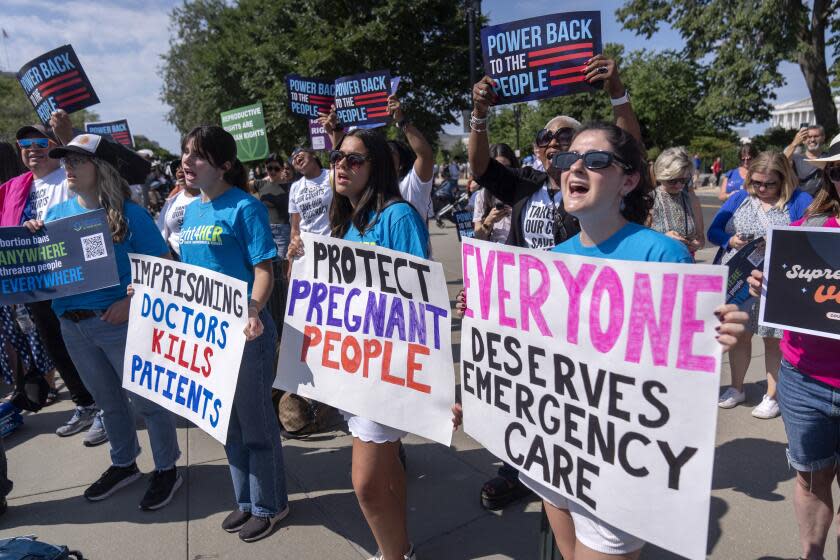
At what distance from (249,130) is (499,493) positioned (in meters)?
5.17

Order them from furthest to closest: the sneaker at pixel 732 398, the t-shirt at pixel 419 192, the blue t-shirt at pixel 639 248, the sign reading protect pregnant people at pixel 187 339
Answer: the sneaker at pixel 732 398 < the t-shirt at pixel 419 192 < the sign reading protect pregnant people at pixel 187 339 < the blue t-shirt at pixel 639 248

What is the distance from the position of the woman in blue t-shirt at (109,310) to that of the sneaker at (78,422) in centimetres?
113

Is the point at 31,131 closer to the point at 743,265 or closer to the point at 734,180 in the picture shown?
the point at 743,265

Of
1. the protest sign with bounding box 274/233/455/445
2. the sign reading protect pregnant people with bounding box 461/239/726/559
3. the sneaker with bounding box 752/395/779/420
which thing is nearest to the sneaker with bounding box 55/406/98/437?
the protest sign with bounding box 274/233/455/445

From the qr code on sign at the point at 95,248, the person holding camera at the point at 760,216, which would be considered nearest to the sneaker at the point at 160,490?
the qr code on sign at the point at 95,248

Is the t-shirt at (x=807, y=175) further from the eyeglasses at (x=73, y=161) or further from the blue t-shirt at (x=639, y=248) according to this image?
the eyeglasses at (x=73, y=161)

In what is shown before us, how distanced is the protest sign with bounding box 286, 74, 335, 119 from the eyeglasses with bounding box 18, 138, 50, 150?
3.04 meters

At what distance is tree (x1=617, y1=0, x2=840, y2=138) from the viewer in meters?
20.6

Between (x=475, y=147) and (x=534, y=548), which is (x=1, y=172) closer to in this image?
(x=475, y=147)

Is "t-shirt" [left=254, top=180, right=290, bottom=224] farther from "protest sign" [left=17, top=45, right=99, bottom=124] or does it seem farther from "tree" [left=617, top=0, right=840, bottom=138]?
"tree" [left=617, top=0, right=840, bottom=138]

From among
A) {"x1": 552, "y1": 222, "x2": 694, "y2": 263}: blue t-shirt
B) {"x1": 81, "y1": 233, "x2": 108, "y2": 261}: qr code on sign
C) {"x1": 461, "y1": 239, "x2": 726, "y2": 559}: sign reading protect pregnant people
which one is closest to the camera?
{"x1": 461, "y1": 239, "x2": 726, "y2": 559}: sign reading protect pregnant people

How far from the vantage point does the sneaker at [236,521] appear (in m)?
2.94

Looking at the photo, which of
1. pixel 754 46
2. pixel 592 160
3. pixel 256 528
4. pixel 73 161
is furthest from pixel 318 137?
pixel 754 46

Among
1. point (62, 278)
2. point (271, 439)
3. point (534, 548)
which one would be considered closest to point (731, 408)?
point (534, 548)
